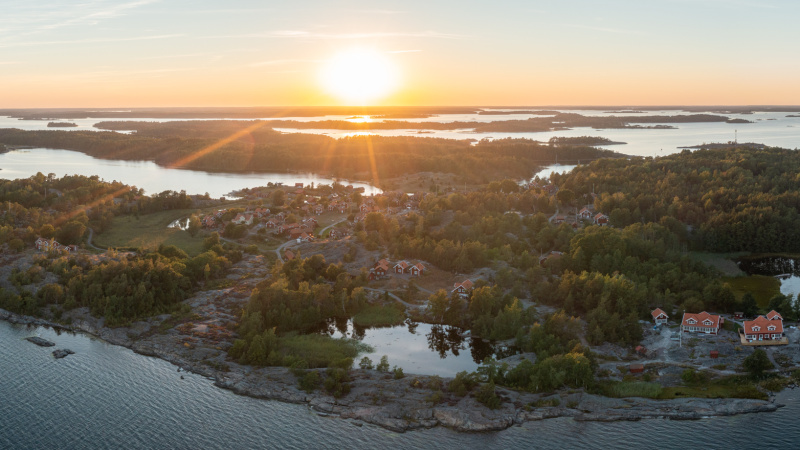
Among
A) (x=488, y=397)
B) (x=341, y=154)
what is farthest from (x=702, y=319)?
(x=341, y=154)

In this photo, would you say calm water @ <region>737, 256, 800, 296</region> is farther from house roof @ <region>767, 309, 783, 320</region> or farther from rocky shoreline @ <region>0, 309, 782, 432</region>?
rocky shoreline @ <region>0, 309, 782, 432</region>

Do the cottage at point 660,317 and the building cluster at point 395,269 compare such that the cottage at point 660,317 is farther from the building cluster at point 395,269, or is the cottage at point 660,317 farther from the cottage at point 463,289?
the building cluster at point 395,269

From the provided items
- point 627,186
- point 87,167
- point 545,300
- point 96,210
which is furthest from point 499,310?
point 87,167

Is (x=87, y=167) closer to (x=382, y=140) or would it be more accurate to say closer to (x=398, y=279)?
(x=382, y=140)

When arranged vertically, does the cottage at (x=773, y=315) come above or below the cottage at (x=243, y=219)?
below

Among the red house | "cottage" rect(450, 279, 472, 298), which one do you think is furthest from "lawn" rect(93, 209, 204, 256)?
"cottage" rect(450, 279, 472, 298)

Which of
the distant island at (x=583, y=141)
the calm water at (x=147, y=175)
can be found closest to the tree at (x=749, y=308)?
the calm water at (x=147, y=175)

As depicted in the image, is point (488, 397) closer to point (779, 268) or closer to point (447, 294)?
point (447, 294)
